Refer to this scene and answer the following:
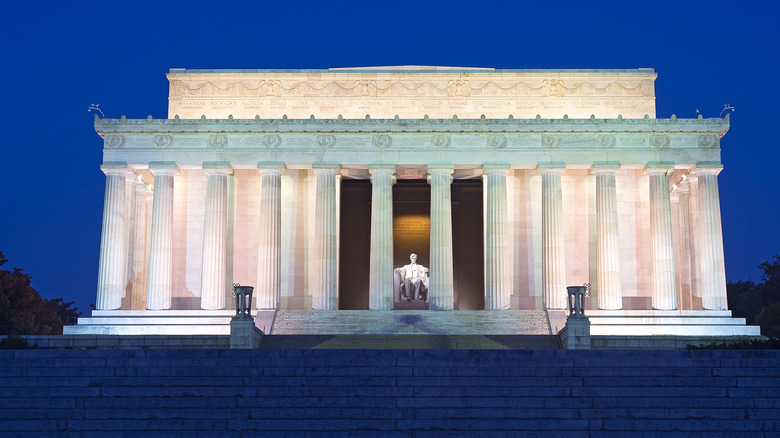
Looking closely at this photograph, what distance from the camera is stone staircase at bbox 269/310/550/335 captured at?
49469 mm

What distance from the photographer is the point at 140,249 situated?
57.0 meters

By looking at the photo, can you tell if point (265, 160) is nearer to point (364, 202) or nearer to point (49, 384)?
point (364, 202)

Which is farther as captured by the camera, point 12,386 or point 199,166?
point 199,166

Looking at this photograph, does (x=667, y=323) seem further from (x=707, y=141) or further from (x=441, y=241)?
(x=441, y=241)

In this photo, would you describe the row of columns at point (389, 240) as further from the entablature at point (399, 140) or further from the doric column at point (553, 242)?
the entablature at point (399, 140)

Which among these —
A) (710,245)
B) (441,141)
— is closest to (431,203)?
(441,141)

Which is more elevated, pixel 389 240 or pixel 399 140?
pixel 399 140

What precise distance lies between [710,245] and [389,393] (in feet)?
101

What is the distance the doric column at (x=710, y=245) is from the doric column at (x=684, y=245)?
2.64 metres

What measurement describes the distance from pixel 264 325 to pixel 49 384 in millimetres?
21176

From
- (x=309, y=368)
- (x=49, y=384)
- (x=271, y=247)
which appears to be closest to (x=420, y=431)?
(x=309, y=368)

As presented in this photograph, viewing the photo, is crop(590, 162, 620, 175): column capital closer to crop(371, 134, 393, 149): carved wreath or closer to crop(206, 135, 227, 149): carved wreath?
crop(371, 134, 393, 149): carved wreath

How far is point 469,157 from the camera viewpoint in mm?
54562

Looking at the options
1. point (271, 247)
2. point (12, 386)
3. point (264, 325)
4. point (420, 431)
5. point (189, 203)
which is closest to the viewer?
point (420, 431)
